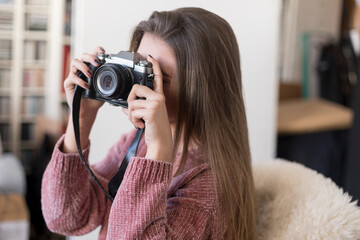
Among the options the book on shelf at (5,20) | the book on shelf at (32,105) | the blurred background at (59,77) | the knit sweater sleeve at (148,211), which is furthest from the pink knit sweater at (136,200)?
the book on shelf at (32,105)

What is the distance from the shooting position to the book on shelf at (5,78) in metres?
1.20

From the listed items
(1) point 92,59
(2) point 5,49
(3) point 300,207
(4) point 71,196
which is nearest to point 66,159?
(4) point 71,196

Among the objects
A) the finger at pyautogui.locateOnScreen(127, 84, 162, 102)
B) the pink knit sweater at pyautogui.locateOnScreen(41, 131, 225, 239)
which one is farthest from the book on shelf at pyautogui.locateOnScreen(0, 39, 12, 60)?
the finger at pyautogui.locateOnScreen(127, 84, 162, 102)

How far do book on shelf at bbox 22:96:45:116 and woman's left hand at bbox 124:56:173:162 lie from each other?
0.70 m

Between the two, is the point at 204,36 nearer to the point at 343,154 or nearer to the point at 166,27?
the point at 166,27

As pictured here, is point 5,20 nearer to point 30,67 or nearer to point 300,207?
point 30,67

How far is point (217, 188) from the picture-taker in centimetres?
70

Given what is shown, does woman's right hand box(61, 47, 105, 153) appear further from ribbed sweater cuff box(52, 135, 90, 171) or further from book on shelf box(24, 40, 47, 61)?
book on shelf box(24, 40, 47, 61)

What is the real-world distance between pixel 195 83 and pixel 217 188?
163mm

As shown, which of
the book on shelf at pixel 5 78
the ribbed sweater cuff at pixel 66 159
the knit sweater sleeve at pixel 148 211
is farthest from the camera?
the book on shelf at pixel 5 78

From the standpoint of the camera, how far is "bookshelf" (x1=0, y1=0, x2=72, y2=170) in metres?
1.07

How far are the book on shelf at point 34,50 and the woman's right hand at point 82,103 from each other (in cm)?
48

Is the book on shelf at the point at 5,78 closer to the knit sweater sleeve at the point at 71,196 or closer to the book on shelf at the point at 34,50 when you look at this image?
the book on shelf at the point at 34,50

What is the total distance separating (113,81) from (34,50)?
638mm
